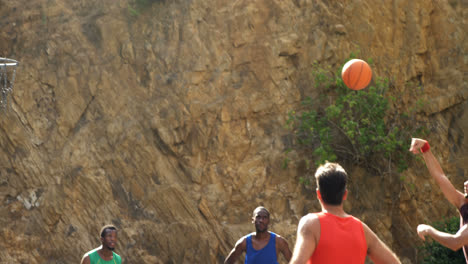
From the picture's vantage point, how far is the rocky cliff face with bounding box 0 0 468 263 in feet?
38.1

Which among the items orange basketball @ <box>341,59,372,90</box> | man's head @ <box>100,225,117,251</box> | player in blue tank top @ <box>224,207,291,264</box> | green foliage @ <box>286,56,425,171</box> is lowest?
man's head @ <box>100,225,117,251</box>

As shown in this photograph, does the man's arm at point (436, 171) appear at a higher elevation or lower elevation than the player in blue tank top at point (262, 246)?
higher

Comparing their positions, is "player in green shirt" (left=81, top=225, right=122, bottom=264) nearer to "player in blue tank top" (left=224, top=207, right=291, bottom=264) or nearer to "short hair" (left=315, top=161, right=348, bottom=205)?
"player in blue tank top" (left=224, top=207, right=291, bottom=264)

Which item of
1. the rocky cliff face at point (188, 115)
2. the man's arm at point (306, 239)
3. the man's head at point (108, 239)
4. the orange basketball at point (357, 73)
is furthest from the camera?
the rocky cliff face at point (188, 115)

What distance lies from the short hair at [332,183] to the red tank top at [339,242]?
0.10 m

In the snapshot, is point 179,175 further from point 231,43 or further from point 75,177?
point 231,43

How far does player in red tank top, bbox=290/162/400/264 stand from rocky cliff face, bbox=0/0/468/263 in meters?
8.11

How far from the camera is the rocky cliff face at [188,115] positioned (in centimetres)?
1161

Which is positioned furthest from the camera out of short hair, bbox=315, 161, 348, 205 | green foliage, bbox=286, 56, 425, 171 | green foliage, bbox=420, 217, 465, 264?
green foliage, bbox=286, 56, 425, 171

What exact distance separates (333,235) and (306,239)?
0.53 ft

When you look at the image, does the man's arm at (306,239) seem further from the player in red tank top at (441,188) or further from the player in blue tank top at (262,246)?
the player in blue tank top at (262,246)

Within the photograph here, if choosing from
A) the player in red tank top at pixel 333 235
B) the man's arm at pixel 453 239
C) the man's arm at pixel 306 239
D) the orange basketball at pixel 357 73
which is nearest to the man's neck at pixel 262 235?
the orange basketball at pixel 357 73

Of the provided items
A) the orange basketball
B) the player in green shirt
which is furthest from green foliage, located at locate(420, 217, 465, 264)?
Result: the player in green shirt

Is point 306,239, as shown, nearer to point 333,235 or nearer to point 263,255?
point 333,235
